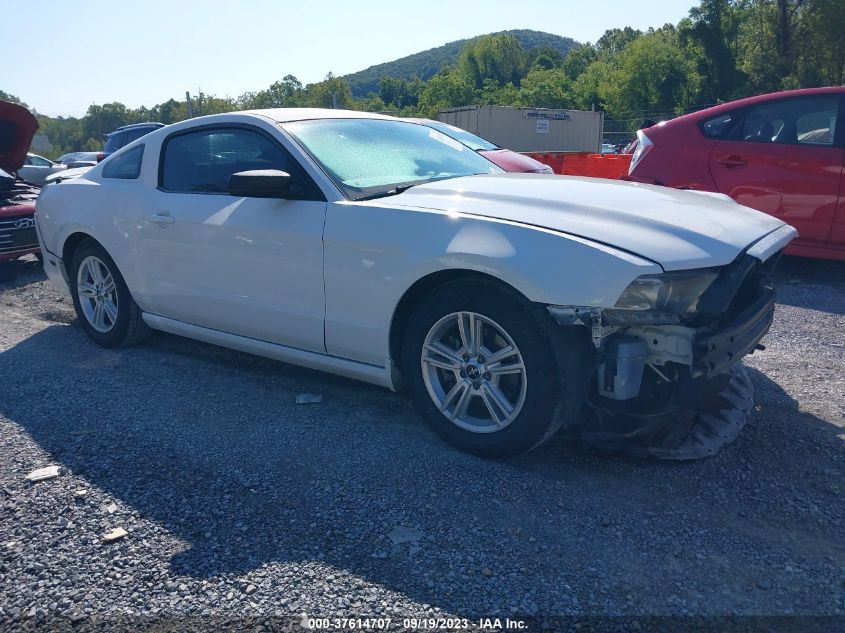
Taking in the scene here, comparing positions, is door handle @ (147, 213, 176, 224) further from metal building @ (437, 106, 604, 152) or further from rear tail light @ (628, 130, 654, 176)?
metal building @ (437, 106, 604, 152)

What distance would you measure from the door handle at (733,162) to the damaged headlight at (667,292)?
13.4ft

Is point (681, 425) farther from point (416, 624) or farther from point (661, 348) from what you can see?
point (416, 624)

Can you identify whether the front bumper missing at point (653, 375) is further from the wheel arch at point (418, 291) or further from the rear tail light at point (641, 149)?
the rear tail light at point (641, 149)

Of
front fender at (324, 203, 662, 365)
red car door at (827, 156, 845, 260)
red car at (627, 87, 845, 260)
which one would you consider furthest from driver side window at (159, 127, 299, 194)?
red car door at (827, 156, 845, 260)

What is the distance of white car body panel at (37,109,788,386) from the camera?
3.08 metres

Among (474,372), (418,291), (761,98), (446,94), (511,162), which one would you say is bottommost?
(474,372)

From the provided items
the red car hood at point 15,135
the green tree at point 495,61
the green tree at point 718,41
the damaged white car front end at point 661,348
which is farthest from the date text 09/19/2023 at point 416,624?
the green tree at point 495,61

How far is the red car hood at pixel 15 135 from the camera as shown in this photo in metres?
8.74

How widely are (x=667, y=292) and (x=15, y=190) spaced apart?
7.76 metres

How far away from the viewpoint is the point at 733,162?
6.70 metres

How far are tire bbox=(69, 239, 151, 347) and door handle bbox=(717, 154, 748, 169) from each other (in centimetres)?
514

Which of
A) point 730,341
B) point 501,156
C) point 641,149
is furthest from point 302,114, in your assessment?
point 501,156

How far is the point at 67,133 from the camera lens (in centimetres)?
9081

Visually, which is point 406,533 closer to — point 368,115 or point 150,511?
point 150,511
